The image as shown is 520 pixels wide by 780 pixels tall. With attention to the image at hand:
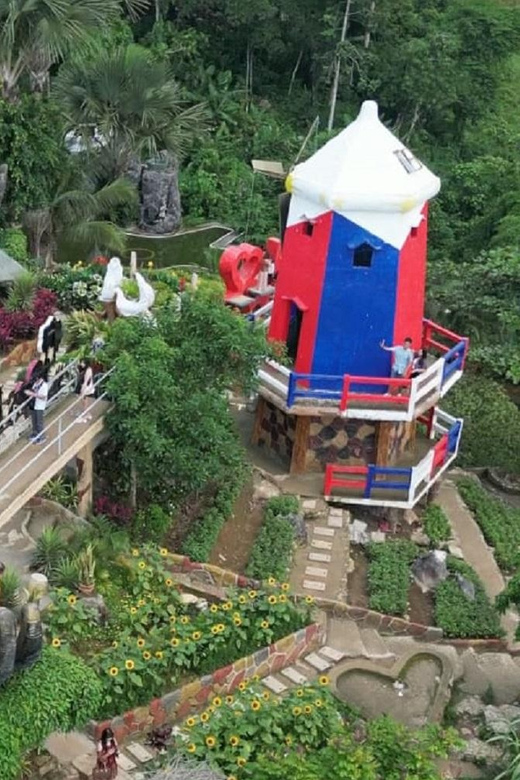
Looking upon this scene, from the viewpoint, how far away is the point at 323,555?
18172mm

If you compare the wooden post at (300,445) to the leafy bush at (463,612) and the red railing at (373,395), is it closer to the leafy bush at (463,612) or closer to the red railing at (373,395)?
the red railing at (373,395)

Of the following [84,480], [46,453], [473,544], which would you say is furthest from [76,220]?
[473,544]

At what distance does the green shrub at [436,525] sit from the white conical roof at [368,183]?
524 centimetres

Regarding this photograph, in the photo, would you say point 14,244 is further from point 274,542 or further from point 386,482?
point 386,482

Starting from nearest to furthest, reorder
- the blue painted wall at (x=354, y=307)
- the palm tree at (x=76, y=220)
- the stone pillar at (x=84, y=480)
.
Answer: the stone pillar at (x=84, y=480) < the blue painted wall at (x=354, y=307) < the palm tree at (x=76, y=220)

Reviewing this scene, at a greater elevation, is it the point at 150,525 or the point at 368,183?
the point at 368,183

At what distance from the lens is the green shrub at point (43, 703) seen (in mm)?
10820

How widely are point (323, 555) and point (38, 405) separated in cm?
591

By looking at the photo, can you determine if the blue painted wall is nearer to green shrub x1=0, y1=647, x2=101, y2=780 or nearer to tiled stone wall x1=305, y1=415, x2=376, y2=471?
tiled stone wall x1=305, y1=415, x2=376, y2=471

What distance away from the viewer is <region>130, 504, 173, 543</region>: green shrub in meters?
16.8

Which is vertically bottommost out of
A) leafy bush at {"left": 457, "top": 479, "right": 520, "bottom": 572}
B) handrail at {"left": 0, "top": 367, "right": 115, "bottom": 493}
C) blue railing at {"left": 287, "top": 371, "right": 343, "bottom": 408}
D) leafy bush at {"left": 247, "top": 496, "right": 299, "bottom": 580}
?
leafy bush at {"left": 457, "top": 479, "right": 520, "bottom": 572}

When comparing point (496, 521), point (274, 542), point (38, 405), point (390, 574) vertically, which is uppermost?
point (38, 405)

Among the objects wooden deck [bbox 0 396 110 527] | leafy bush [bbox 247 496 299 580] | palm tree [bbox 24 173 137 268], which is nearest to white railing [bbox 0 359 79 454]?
wooden deck [bbox 0 396 110 527]

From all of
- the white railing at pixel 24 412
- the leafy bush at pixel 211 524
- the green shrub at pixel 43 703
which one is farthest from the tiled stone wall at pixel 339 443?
the green shrub at pixel 43 703
